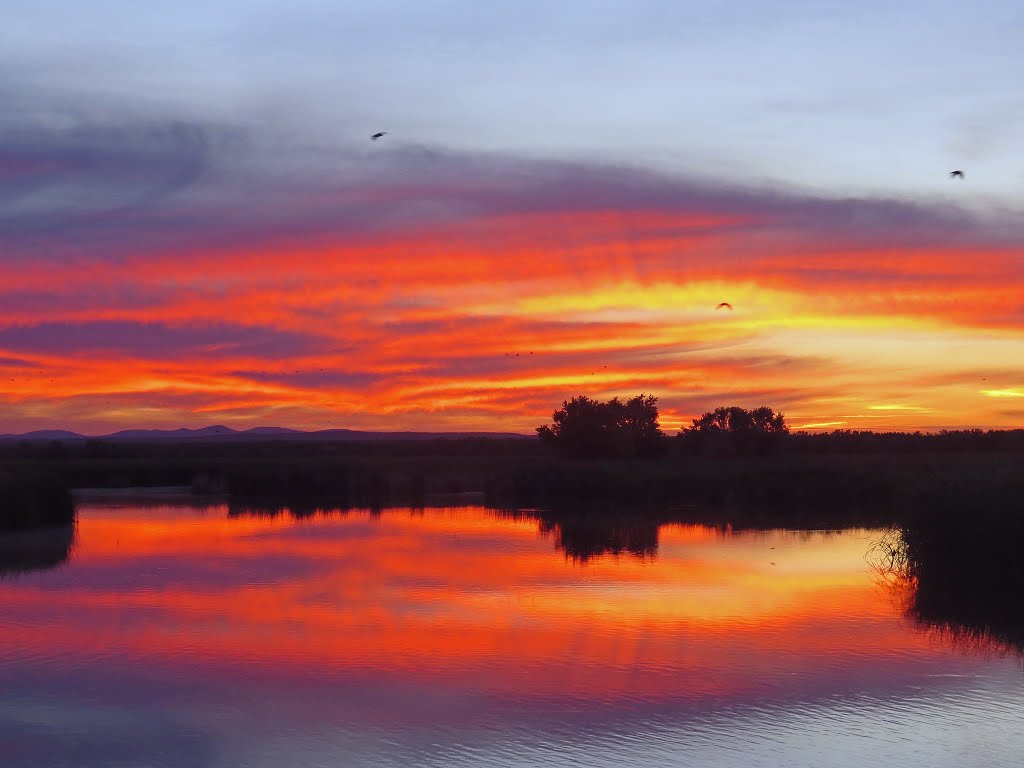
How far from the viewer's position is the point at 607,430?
178 ft

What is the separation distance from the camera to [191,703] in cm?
1030

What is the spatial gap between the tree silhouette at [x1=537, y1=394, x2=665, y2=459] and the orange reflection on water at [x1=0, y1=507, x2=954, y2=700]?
29596 mm

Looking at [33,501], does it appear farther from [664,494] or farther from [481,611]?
[664,494]

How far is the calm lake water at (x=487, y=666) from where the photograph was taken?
8.89 metres

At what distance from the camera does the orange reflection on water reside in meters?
11.8

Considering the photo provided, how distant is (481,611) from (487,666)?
3325mm

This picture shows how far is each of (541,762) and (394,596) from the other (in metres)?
8.30

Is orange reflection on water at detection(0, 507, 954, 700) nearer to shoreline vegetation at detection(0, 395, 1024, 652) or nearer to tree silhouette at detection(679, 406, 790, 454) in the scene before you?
shoreline vegetation at detection(0, 395, 1024, 652)

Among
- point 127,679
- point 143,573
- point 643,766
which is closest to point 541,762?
point 643,766

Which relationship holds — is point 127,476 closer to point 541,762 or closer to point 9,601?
point 9,601

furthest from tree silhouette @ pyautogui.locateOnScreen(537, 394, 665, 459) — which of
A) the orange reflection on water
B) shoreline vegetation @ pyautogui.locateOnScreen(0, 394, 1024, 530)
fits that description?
the orange reflection on water

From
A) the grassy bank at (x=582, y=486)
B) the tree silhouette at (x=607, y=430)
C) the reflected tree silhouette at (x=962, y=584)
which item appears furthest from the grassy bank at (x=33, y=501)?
the tree silhouette at (x=607, y=430)

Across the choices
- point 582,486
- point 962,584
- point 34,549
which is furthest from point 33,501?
point 962,584

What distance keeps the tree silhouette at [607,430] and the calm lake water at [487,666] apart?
32669 millimetres
